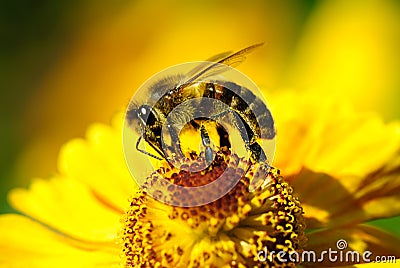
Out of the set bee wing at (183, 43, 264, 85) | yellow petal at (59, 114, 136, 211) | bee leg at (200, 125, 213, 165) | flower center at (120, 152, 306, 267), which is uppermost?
yellow petal at (59, 114, 136, 211)

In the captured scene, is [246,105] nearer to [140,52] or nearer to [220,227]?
[220,227]

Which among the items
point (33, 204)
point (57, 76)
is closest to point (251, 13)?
point (57, 76)

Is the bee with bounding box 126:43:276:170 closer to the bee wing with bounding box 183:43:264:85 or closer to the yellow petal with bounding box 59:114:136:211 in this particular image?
the bee wing with bounding box 183:43:264:85

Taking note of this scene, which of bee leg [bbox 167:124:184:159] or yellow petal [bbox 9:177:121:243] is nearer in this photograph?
bee leg [bbox 167:124:184:159]

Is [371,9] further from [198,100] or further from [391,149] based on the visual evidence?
[198,100]

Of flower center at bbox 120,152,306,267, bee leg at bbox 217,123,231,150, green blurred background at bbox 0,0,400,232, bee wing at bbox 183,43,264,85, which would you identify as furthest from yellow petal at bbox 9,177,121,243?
green blurred background at bbox 0,0,400,232

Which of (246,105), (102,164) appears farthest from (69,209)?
(246,105)

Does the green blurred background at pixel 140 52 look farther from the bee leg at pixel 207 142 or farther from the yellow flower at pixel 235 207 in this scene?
the bee leg at pixel 207 142
